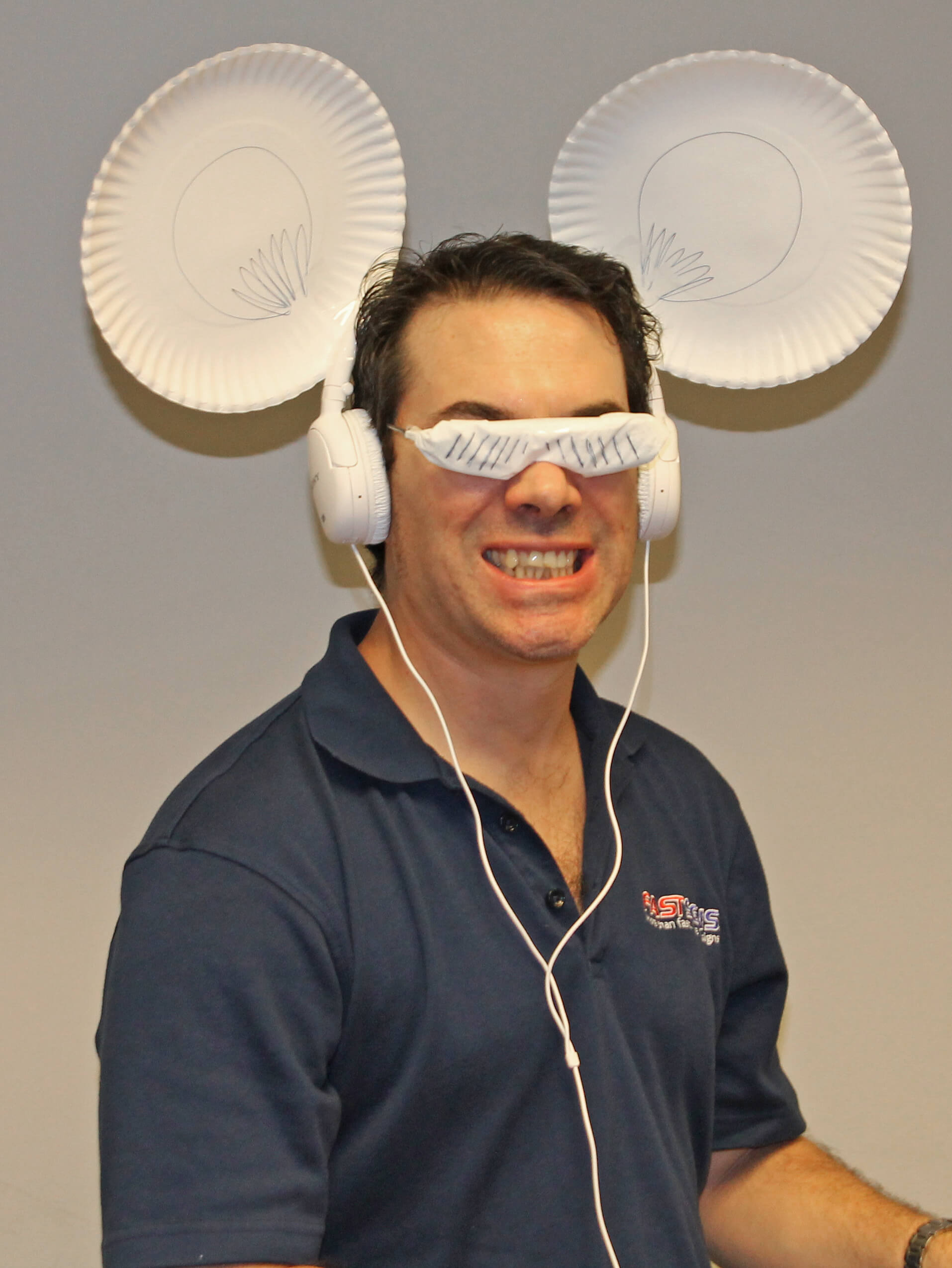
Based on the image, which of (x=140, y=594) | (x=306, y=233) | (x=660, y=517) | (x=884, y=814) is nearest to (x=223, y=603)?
(x=140, y=594)

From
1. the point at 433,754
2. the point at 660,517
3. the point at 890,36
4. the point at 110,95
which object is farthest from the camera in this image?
the point at 890,36

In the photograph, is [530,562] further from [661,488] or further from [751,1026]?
[751,1026]

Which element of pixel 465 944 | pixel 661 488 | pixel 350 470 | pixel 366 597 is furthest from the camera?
pixel 366 597

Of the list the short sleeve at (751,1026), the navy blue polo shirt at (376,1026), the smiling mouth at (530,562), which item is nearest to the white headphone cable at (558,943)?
the navy blue polo shirt at (376,1026)

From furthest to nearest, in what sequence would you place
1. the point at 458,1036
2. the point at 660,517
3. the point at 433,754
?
1. the point at 660,517
2. the point at 433,754
3. the point at 458,1036

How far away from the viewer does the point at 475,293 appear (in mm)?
1286

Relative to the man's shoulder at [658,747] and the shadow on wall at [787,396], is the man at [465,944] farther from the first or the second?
the shadow on wall at [787,396]

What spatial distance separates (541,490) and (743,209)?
60 cm

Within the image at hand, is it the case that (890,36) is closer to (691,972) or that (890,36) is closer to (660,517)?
(660,517)

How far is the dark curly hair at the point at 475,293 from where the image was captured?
1.30 m

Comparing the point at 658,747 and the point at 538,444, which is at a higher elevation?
the point at 538,444

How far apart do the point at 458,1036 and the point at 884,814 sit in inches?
34.1

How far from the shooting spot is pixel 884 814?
5.72ft

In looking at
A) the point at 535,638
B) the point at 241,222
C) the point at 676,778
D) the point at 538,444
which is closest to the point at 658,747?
Answer: the point at 676,778
